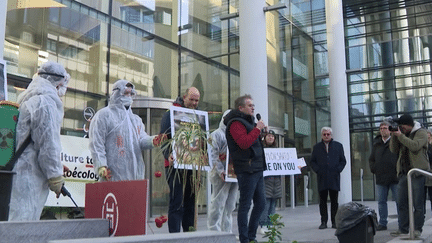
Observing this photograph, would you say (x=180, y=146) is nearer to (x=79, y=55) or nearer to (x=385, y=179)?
(x=385, y=179)

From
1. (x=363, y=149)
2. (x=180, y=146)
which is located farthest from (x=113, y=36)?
(x=363, y=149)

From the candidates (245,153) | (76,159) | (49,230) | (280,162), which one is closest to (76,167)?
(76,159)

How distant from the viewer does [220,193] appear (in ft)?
22.6

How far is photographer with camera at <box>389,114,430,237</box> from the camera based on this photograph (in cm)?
723

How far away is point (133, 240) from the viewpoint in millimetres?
2285

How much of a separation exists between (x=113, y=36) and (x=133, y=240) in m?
10.8

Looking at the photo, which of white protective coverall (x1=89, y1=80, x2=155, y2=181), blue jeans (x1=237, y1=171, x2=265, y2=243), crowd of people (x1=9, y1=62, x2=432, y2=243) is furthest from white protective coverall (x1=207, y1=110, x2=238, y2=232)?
white protective coverall (x1=89, y1=80, x2=155, y2=181)

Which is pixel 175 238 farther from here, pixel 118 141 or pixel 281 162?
pixel 281 162

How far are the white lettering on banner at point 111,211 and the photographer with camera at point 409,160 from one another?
16.5 feet

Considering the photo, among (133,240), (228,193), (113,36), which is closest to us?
(133,240)

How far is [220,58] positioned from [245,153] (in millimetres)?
10206

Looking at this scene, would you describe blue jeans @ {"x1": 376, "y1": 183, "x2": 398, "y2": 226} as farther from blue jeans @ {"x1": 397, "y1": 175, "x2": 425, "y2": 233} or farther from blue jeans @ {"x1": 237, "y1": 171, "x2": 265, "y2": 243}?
blue jeans @ {"x1": 237, "y1": 171, "x2": 265, "y2": 243}

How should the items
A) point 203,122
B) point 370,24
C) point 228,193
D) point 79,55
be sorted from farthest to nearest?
point 370,24
point 79,55
point 228,193
point 203,122

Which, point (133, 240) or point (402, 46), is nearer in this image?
point (133, 240)
